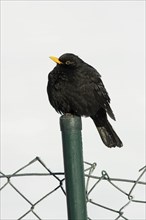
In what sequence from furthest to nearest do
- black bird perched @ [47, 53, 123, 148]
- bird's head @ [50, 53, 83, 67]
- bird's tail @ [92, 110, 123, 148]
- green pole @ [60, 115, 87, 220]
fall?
bird's tail @ [92, 110, 123, 148] → bird's head @ [50, 53, 83, 67] → black bird perched @ [47, 53, 123, 148] → green pole @ [60, 115, 87, 220]

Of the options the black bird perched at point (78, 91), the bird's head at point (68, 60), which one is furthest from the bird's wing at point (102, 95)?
the bird's head at point (68, 60)

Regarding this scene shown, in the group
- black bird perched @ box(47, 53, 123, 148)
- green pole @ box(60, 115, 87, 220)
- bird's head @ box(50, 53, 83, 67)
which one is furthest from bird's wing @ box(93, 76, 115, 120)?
green pole @ box(60, 115, 87, 220)

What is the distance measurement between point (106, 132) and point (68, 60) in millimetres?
877

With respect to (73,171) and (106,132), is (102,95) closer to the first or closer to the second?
(106,132)

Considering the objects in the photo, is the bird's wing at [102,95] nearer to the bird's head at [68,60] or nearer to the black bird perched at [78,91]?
the black bird perched at [78,91]

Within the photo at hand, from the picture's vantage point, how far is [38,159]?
2.55 metres

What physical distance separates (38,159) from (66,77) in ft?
10.3

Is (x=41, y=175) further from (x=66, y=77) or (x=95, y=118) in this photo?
(x=95, y=118)

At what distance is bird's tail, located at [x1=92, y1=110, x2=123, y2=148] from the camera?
20.0 ft

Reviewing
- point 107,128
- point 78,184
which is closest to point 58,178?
point 78,184

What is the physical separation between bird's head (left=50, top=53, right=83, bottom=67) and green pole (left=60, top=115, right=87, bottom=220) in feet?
12.0

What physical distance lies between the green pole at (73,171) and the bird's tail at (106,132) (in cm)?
368

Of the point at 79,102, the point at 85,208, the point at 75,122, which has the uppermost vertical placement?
the point at 79,102

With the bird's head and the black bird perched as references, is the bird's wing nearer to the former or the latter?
the black bird perched
